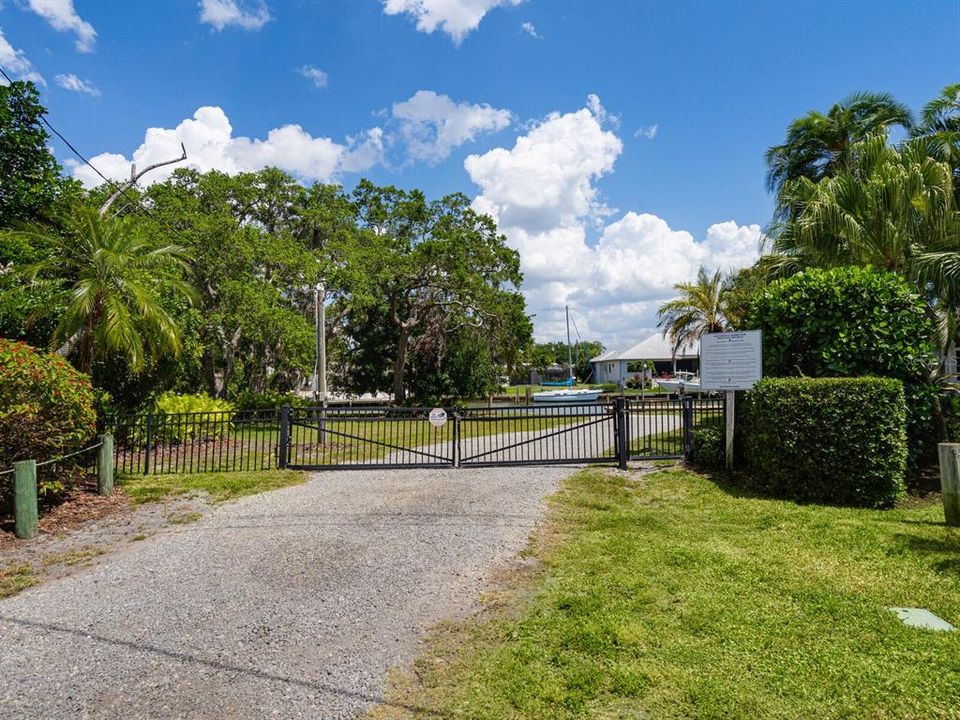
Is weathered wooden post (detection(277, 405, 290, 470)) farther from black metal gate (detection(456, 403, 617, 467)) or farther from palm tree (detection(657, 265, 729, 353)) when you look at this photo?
palm tree (detection(657, 265, 729, 353))

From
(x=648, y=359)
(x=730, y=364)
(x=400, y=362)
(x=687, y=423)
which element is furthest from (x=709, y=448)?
(x=648, y=359)

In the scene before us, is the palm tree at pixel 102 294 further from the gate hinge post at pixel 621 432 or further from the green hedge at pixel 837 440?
the green hedge at pixel 837 440

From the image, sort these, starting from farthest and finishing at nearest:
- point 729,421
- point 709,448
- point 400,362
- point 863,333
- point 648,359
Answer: point 648,359, point 400,362, point 709,448, point 729,421, point 863,333

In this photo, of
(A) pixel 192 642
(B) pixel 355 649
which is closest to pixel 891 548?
(B) pixel 355 649

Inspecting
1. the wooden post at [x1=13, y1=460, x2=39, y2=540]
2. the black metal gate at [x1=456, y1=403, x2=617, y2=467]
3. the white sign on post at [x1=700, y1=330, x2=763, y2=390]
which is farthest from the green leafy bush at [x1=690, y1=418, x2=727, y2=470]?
the wooden post at [x1=13, y1=460, x2=39, y2=540]

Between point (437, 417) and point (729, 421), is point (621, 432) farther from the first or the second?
point (437, 417)

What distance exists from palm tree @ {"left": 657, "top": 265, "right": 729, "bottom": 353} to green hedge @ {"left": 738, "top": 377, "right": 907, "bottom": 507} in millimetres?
18519

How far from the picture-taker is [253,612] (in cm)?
388

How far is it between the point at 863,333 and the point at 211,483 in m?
9.73

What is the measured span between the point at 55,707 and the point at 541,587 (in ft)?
10.0

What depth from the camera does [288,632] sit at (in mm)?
3578

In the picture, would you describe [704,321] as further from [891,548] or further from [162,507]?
[162,507]

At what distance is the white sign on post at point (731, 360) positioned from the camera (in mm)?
7965

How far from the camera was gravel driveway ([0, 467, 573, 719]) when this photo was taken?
2906 millimetres
